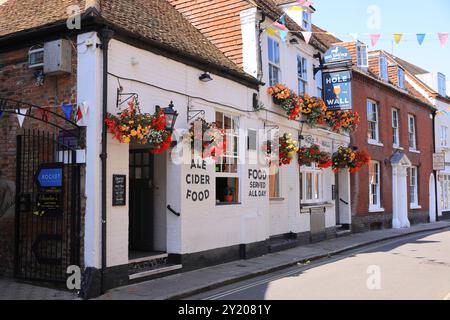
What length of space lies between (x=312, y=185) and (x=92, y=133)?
9447mm

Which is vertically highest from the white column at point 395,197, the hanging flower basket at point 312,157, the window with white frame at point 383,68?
the window with white frame at point 383,68

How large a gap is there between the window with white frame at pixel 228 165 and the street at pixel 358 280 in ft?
7.46

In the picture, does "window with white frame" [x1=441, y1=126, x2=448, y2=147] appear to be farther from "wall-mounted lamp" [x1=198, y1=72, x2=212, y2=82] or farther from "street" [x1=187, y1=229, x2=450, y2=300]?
"wall-mounted lamp" [x1=198, y1=72, x2=212, y2=82]

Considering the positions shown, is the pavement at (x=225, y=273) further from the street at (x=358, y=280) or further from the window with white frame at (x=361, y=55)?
the window with white frame at (x=361, y=55)

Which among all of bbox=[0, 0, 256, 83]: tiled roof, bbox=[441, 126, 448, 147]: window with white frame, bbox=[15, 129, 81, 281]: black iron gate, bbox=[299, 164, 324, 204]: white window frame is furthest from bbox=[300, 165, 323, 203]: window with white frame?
bbox=[441, 126, 448, 147]: window with white frame

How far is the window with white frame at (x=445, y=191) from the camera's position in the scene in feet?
90.9

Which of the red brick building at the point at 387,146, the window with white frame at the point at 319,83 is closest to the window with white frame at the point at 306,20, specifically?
the window with white frame at the point at 319,83

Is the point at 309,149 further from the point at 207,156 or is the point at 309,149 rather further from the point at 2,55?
the point at 2,55

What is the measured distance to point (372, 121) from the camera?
20734 millimetres

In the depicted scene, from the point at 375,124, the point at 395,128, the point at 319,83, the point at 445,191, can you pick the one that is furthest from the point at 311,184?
the point at 445,191

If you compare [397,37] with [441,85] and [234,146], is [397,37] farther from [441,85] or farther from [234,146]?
[441,85]

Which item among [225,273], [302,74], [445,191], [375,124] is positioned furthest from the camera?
[445,191]

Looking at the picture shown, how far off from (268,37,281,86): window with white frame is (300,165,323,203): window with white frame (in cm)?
307
